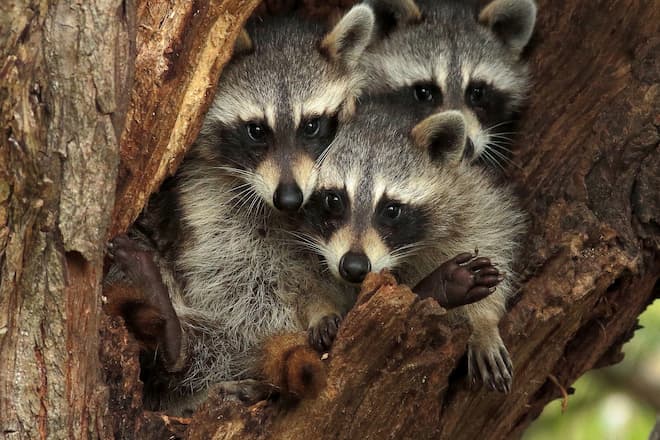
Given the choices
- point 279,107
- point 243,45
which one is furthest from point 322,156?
point 243,45

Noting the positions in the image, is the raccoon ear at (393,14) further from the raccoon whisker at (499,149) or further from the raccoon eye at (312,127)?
the raccoon eye at (312,127)

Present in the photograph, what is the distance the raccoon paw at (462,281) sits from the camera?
289 cm

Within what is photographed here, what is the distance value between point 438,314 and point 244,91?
1.19 meters

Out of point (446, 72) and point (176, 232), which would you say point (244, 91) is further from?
point (446, 72)

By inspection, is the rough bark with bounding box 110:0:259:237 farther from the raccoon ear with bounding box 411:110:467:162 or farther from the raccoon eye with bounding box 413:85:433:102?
the raccoon eye with bounding box 413:85:433:102

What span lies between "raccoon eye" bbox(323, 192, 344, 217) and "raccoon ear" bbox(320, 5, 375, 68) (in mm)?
652

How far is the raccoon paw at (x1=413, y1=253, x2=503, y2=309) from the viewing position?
2.89 m

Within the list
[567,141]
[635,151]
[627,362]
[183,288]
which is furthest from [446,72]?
[627,362]

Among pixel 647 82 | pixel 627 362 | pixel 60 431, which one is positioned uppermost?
pixel 647 82

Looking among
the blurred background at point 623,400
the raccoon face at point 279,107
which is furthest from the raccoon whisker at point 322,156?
the blurred background at point 623,400

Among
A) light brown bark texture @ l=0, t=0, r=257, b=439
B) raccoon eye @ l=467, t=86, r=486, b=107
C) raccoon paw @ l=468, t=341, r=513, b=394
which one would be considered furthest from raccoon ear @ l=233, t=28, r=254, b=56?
raccoon paw @ l=468, t=341, r=513, b=394

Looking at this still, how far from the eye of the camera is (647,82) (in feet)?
11.3

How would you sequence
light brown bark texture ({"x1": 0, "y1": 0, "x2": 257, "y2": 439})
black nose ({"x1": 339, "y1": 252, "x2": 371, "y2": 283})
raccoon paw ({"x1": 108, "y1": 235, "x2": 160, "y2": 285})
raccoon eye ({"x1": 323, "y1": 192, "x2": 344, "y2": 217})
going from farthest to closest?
raccoon eye ({"x1": 323, "y1": 192, "x2": 344, "y2": 217}), black nose ({"x1": 339, "y1": 252, "x2": 371, "y2": 283}), raccoon paw ({"x1": 108, "y1": 235, "x2": 160, "y2": 285}), light brown bark texture ({"x1": 0, "y1": 0, "x2": 257, "y2": 439})

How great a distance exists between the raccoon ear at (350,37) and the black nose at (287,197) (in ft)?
2.33
